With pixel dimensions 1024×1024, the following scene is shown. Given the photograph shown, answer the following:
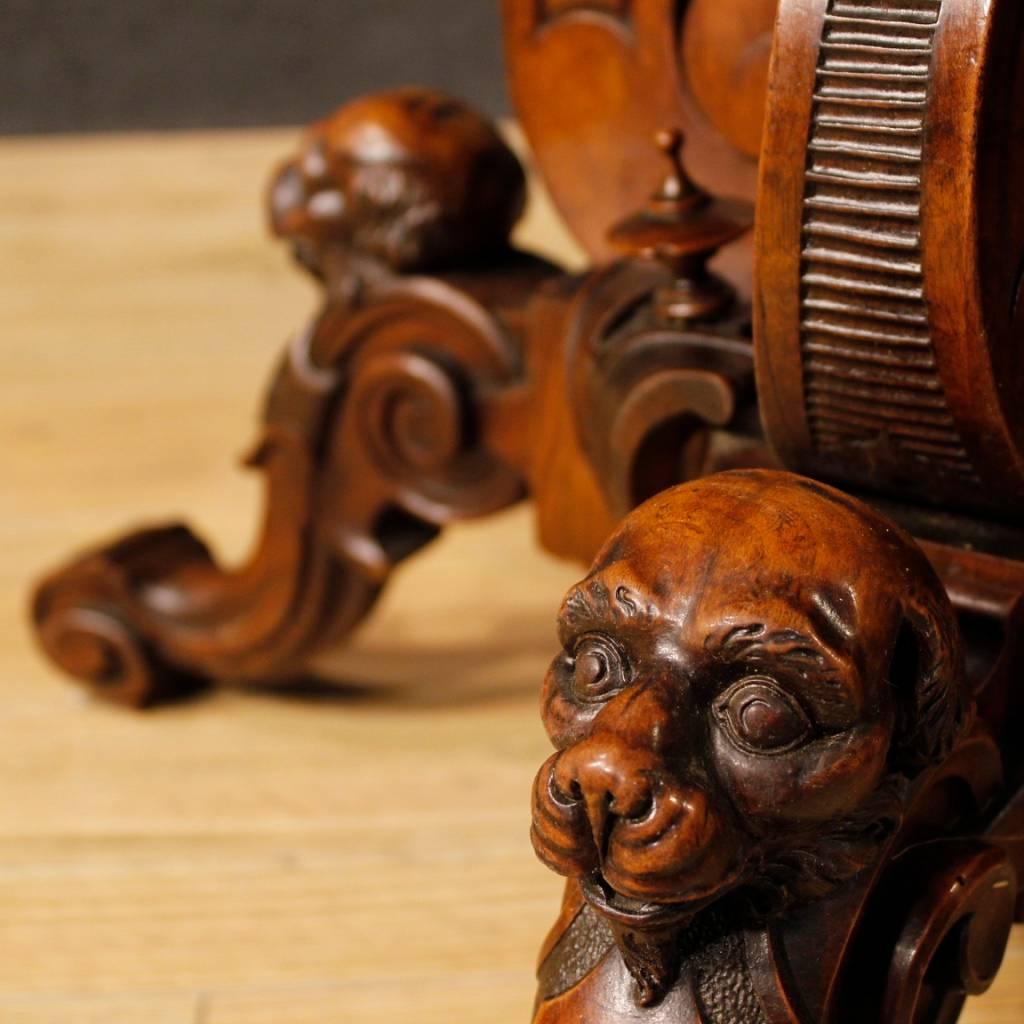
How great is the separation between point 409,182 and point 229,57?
4.30 feet

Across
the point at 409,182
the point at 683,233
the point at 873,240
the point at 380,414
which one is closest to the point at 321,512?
the point at 380,414

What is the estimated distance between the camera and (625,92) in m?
0.98

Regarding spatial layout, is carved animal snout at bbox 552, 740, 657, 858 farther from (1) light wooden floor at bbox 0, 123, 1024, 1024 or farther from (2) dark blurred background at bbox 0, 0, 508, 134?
(2) dark blurred background at bbox 0, 0, 508, 134

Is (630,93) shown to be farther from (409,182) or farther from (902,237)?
(902,237)

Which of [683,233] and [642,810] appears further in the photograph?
[683,233]

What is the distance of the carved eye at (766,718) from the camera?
0.56 m

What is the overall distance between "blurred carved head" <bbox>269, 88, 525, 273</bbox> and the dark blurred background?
1.22 meters

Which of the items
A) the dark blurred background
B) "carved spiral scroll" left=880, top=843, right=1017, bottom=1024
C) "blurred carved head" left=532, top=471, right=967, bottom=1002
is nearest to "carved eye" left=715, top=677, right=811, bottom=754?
"blurred carved head" left=532, top=471, right=967, bottom=1002

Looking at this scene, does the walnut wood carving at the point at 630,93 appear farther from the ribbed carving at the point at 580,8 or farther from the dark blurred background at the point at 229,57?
the dark blurred background at the point at 229,57

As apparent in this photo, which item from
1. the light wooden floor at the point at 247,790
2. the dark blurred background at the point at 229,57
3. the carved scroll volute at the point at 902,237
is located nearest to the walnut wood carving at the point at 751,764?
the carved scroll volute at the point at 902,237

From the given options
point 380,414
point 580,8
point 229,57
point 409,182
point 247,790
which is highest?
point 580,8

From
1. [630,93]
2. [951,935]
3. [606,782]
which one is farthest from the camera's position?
[630,93]

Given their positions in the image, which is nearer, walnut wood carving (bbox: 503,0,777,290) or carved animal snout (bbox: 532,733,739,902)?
carved animal snout (bbox: 532,733,739,902)

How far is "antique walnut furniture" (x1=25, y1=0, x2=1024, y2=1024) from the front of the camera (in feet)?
1.85
